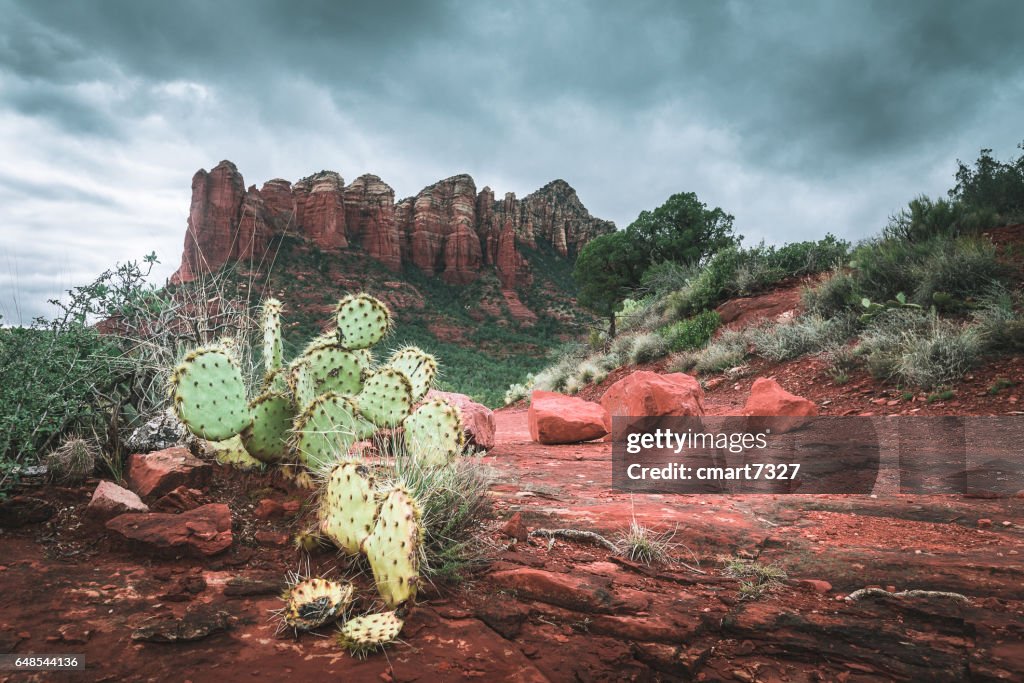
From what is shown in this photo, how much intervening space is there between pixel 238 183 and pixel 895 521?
61.7 meters

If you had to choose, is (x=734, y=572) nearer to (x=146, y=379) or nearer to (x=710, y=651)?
(x=710, y=651)

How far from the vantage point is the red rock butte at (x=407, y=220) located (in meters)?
50.1

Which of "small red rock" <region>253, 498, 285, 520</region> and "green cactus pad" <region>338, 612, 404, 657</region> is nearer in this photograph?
"green cactus pad" <region>338, 612, 404, 657</region>

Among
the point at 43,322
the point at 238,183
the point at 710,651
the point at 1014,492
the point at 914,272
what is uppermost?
the point at 238,183

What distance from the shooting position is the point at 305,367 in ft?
12.6

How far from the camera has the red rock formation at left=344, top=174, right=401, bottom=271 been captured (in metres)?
53.8

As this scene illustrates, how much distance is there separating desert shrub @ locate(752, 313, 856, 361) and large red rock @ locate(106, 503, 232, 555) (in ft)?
29.4

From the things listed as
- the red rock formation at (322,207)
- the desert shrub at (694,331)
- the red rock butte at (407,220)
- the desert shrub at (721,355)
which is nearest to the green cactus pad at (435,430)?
the desert shrub at (721,355)

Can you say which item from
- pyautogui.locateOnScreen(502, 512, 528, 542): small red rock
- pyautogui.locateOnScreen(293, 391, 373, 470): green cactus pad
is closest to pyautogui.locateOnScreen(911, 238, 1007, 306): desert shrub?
pyautogui.locateOnScreen(502, 512, 528, 542): small red rock

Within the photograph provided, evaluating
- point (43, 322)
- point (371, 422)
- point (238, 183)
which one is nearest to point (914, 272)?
point (371, 422)

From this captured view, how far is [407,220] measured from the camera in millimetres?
65562

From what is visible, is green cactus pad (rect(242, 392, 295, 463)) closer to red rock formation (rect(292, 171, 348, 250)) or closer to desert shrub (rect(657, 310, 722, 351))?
desert shrub (rect(657, 310, 722, 351))

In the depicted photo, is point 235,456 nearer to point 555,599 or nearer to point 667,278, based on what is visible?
point 555,599

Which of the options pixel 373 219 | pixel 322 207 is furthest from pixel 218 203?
pixel 373 219
